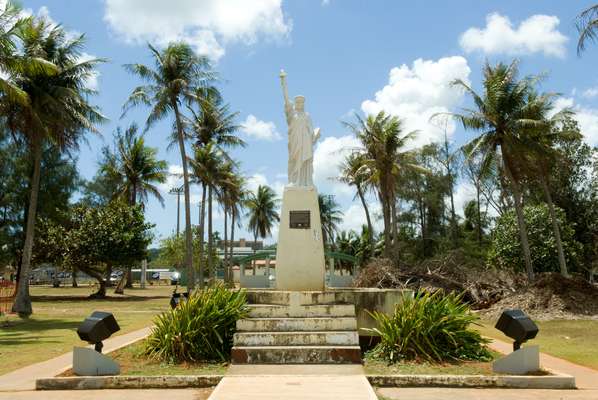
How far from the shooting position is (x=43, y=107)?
2102 cm

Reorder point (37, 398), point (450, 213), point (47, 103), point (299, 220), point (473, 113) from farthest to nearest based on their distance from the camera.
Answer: point (450, 213) < point (473, 113) < point (47, 103) < point (299, 220) < point (37, 398)

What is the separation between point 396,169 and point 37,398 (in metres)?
25.5

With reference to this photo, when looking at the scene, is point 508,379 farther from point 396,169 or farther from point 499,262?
point 499,262

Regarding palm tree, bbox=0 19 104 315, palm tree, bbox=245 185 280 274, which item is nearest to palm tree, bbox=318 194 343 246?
palm tree, bbox=245 185 280 274

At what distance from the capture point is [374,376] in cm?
742

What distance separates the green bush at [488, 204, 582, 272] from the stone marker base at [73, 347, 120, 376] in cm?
2814

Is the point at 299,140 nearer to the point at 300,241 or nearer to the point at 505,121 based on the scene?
the point at 300,241

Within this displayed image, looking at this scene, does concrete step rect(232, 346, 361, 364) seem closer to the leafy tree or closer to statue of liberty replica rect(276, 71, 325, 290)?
statue of liberty replica rect(276, 71, 325, 290)

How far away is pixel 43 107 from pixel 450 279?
1778cm

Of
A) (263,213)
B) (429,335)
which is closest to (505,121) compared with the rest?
(429,335)

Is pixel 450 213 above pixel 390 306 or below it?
above

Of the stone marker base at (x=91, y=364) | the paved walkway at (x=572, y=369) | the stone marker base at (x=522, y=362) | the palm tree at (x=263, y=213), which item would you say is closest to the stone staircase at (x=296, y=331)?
the stone marker base at (x=91, y=364)

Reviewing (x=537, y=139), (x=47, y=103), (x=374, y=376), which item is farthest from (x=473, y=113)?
(x=374, y=376)

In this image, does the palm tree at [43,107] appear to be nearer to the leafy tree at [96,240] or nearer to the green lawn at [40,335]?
the green lawn at [40,335]
